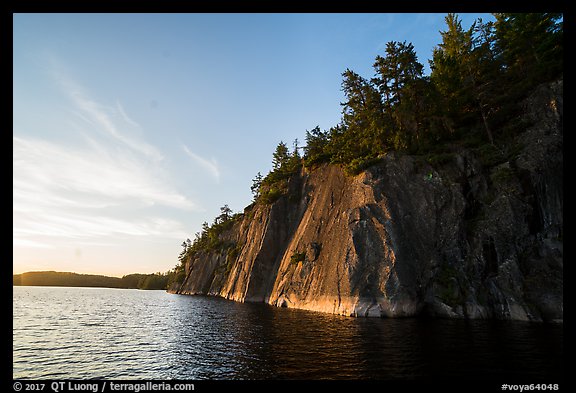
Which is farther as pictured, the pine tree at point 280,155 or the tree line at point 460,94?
the pine tree at point 280,155

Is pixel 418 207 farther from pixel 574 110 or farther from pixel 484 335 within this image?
pixel 574 110

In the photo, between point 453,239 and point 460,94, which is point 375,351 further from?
point 460,94

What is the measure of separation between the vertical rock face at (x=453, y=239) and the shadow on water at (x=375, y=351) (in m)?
4.62

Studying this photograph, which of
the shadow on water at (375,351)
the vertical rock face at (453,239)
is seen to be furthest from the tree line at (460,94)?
the shadow on water at (375,351)

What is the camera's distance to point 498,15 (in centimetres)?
4809

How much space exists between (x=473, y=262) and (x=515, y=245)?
4.06 m

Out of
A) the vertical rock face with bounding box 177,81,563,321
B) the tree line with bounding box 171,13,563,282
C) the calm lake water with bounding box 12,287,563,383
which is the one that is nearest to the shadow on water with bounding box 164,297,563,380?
the calm lake water with bounding box 12,287,563,383

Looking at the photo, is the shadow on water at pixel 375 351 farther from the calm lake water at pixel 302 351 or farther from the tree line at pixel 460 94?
the tree line at pixel 460 94

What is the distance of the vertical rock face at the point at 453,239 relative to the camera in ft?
91.9

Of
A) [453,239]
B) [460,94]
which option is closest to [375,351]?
[453,239]

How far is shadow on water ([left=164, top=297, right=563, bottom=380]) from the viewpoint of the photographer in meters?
12.9

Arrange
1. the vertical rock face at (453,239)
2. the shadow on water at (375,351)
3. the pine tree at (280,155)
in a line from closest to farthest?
the shadow on water at (375,351) < the vertical rock face at (453,239) < the pine tree at (280,155)

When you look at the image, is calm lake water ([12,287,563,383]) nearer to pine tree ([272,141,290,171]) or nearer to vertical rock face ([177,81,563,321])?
vertical rock face ([177,81,563,321])
